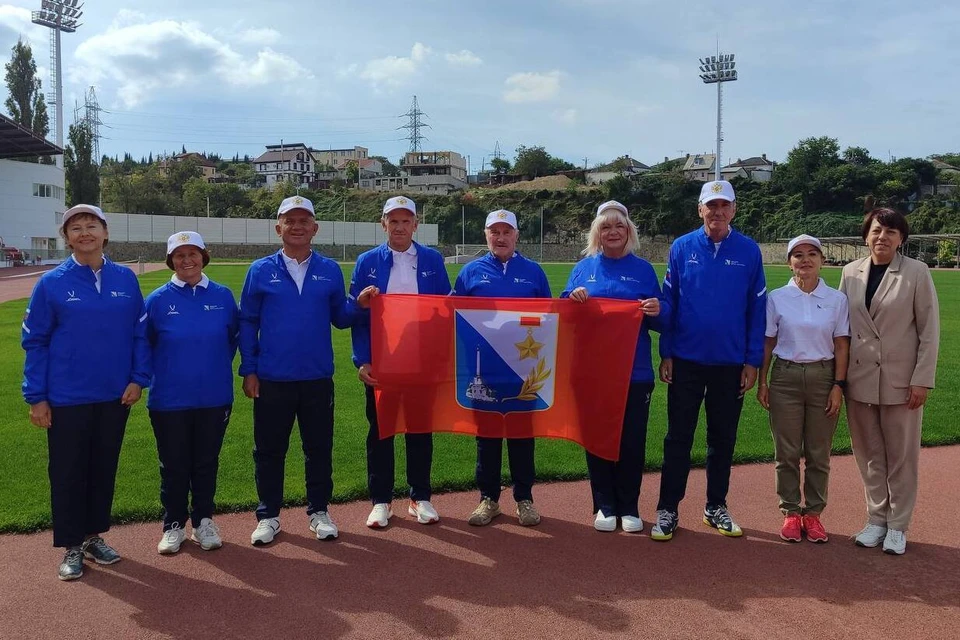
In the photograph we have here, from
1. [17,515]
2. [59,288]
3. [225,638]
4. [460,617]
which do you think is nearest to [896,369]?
[460,617]

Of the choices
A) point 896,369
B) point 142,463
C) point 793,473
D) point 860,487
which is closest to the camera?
point 896,369

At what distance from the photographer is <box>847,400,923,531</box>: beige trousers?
480 cm

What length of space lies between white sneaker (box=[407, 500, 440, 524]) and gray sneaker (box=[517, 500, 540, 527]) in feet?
2.04

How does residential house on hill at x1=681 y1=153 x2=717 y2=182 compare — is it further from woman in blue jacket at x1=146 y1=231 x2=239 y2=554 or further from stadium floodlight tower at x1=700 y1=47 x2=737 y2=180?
woman in blue jacket at x1=146 y1=231 x2=239 y2=554

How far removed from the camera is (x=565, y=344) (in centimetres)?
523

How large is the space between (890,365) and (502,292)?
270cm

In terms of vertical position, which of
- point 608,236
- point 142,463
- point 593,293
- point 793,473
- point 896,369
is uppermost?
point 608,236

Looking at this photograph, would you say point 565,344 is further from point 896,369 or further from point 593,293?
point 896,369

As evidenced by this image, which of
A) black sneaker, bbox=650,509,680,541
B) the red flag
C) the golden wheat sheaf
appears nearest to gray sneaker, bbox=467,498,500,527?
the red flag

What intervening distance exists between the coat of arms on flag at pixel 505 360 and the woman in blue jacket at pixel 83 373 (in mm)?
2200

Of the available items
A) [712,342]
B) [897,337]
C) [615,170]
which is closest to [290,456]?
[712,342]

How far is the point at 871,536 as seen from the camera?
191 inches

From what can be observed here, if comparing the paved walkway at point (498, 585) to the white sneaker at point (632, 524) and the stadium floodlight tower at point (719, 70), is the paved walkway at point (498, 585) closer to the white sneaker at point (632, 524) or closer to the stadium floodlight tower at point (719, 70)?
the white sneaker at point (632, 524)

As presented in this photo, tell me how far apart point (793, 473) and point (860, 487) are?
145cm
